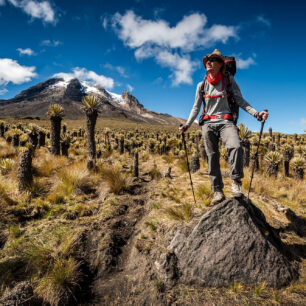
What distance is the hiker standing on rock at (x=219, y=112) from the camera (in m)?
3.14

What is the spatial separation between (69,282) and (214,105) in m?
3.98

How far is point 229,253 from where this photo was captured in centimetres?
286

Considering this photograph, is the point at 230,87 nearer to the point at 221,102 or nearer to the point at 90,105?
the point at 221,102

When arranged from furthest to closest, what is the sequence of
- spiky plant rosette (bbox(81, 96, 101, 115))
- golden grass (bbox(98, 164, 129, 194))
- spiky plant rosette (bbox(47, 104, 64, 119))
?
1. spiky plant rosette (bbox(47, 104, 64, 119))
2. spiky plant rosette (bbox(81, 96, 101, 115))
3. golden grass (bbox(98, 164, 129, 194))

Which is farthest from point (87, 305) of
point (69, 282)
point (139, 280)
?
point (139, 280)

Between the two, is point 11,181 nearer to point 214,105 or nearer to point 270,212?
point 214,105

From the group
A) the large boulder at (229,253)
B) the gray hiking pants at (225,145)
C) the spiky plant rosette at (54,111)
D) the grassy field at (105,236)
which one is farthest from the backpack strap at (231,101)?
the spiky plant rosette at (54,111)

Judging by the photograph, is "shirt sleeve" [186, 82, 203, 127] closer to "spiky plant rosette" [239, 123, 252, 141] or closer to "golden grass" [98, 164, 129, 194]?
"golden grass" [98, 164, 129, 194]

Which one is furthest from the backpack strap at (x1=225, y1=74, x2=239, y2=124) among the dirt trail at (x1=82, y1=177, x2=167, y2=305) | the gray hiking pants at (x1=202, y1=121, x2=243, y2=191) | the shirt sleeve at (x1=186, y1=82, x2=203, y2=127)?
the dirt trail at (x1=82, y1=177, x2=167, y2=305)

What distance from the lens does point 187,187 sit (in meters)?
7.05

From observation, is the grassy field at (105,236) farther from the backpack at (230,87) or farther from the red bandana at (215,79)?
the red bandana at (215,79)

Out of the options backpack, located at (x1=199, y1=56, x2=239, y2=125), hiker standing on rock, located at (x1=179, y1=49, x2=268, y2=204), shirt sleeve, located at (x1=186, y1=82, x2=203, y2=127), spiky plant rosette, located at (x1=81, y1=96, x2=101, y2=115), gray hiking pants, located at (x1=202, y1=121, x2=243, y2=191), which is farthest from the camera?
spiky plant rosette, located at (x1=81, y1=96, x2=101, y2=115)

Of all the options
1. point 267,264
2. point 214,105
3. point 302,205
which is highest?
point 214,105

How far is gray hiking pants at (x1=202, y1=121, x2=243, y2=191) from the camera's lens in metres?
3.02
